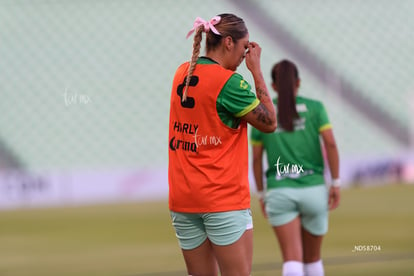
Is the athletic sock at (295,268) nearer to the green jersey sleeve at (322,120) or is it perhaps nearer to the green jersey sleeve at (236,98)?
the green jersey sleeve at (322,120)

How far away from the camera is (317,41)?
20.5 metres

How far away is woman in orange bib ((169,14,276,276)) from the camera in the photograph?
11.3 feet

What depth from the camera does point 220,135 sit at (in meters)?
3.45

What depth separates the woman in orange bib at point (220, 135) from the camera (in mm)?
3436

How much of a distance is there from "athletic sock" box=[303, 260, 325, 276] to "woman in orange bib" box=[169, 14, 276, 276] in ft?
6.80

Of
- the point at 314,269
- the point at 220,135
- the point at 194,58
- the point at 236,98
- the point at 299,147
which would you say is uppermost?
the point at 194,58

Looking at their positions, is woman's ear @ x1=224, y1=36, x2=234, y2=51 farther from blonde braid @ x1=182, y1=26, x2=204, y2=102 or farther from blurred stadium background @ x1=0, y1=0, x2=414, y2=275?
blurred stadium background @ x1=0, y1=0, x2=414, y2=275

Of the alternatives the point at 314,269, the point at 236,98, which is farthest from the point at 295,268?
the point at 236,98

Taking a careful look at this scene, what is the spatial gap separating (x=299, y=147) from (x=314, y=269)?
35.3 inches

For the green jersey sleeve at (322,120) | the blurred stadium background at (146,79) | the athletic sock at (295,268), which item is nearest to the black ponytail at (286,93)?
the green jersey sleeve at (322,120)

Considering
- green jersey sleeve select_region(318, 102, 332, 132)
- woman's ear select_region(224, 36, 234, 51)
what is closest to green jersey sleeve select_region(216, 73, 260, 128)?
→ woman's ear select_region(224, 36, 234, 51)

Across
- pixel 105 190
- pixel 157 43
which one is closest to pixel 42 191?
pixel 105 190

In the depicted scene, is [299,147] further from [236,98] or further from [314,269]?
[236,98]

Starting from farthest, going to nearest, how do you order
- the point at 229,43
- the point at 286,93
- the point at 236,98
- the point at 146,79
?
the point at 146,79
the point at 286,93
the point at 229,43
the point at 236,98
